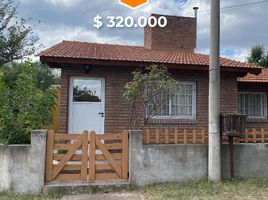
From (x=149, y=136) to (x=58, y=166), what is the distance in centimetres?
212

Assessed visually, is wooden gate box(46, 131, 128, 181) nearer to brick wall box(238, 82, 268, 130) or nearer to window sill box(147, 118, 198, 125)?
window sill box(147, 118, 198, 125)

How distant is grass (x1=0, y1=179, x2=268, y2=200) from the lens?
6.53 m

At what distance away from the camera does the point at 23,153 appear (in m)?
6.88

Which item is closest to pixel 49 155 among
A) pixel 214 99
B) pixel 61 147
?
pixel 61 147

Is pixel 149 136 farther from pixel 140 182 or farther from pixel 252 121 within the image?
pixel 252 121

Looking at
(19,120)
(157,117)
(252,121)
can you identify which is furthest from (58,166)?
(252,121)

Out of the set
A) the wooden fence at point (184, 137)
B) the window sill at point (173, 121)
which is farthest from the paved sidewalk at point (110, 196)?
the window sill at point (173, 121)

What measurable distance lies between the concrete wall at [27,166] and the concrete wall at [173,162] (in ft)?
6.31

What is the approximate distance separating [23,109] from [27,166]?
132cm

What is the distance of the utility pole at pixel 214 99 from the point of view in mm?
7555

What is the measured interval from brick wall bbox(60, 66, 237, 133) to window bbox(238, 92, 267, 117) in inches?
118

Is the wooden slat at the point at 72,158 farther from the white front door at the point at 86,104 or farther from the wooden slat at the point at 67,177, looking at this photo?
the white front door at the point at 86,104

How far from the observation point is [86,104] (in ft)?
34.1

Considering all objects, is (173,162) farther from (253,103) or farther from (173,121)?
(253,103)
